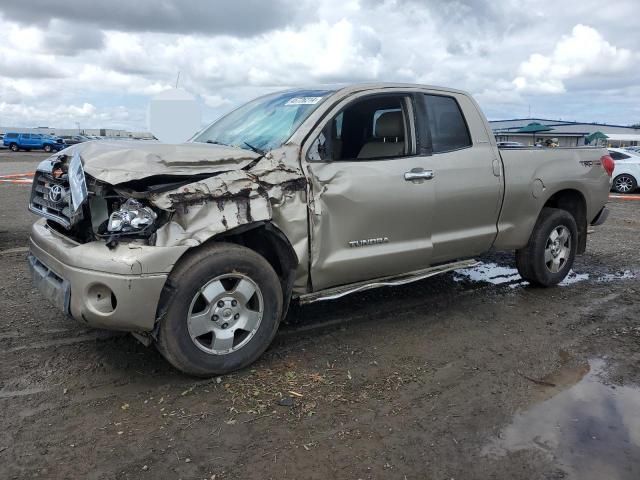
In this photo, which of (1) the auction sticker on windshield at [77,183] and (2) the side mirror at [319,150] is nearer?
(1) the auction sticker on windshield at [77,183]

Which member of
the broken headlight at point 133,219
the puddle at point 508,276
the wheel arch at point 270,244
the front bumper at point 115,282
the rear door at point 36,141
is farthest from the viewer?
the rear door at point 36,141

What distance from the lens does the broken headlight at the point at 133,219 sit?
3314mm

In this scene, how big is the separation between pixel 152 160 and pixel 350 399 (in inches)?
74.9

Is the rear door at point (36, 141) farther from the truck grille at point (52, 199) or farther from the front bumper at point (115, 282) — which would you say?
the front bumper at point (115, 282)

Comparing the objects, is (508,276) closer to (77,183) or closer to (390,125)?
(390,125)

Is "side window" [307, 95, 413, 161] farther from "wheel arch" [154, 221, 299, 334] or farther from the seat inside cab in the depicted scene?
"wheel arch" [154, 221, 299, 334]

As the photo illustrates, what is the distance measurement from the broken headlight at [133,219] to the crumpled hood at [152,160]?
0.18 metres

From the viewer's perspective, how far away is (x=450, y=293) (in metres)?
5.69

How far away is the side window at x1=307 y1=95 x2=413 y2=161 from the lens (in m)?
4.34

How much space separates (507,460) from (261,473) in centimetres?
126

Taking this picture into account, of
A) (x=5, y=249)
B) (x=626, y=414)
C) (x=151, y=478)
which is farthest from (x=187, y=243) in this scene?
(x=5, y=249)

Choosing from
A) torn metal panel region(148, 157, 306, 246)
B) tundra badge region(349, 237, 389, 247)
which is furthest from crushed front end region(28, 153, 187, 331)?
tundra badge region(349, 237, 389, 247)

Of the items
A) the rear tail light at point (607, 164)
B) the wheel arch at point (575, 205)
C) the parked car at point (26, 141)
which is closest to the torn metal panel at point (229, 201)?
the wheel arch at point (575, 205)

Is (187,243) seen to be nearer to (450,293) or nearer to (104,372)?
(104,372)
